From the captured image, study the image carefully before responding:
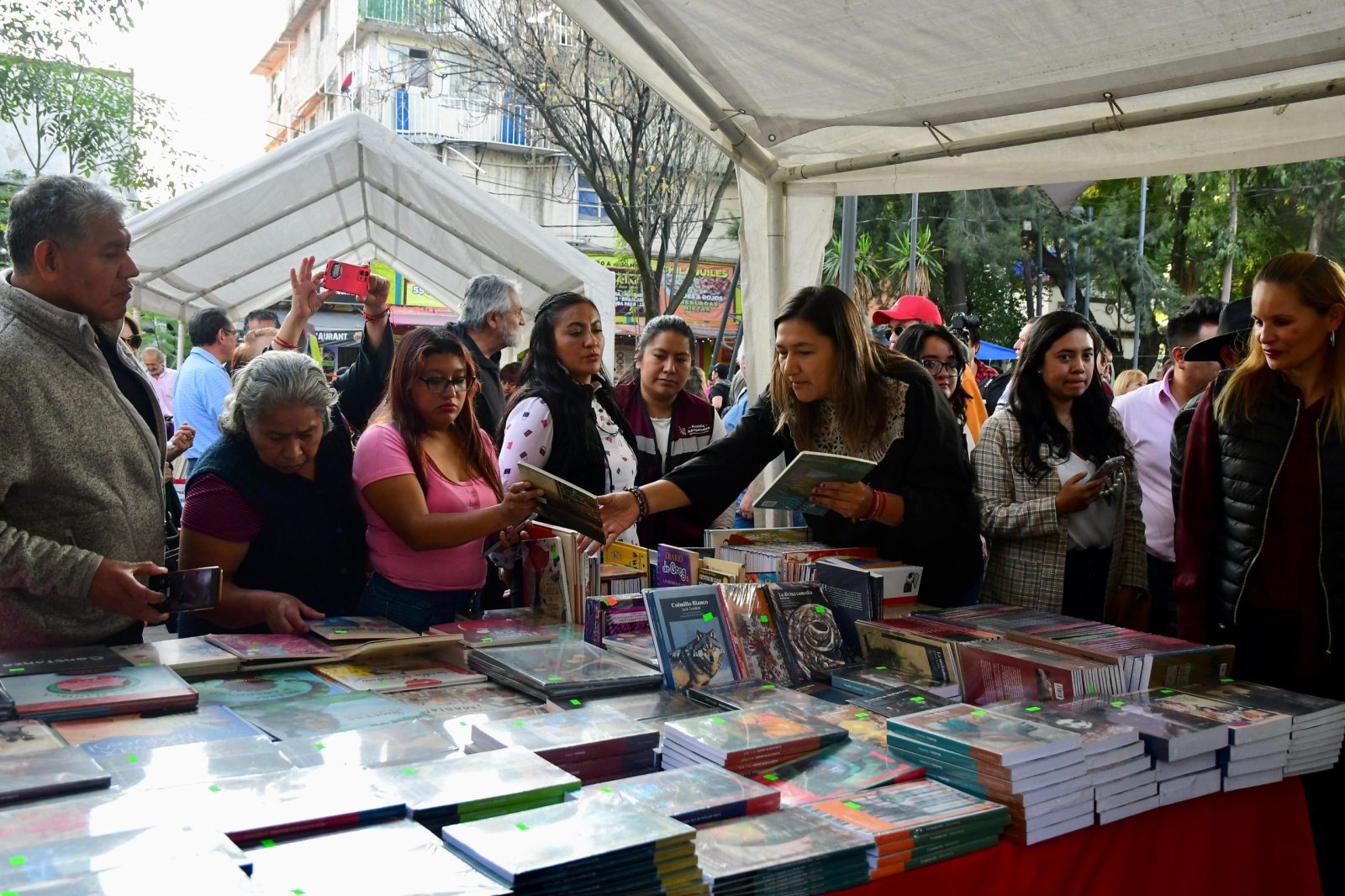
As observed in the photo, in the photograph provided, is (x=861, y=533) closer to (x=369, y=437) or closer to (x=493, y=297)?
(x=369, y=437)

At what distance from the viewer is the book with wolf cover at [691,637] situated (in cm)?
220

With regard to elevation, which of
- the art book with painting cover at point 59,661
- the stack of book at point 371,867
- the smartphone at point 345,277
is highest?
the smartphone at point 345,277

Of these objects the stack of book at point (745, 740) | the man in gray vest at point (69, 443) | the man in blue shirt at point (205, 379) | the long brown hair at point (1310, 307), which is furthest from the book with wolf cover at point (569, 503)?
the man in blue shirt at point (205, 379)

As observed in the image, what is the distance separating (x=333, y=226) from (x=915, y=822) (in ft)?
29.0

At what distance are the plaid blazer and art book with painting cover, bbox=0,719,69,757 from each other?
246 cm

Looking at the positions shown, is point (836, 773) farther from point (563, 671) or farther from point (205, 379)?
point (205, 379)

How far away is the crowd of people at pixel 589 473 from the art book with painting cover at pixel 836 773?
907mm

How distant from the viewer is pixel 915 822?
1562 millimetres

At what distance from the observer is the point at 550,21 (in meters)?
12.2

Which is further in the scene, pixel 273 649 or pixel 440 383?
pixel 440 383

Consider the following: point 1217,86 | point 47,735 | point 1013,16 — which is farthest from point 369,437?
point 1217,86

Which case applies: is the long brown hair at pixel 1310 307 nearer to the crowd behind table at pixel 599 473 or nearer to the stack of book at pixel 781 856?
the crowd behind table at pixel 599 473

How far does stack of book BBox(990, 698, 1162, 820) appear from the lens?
1.78m

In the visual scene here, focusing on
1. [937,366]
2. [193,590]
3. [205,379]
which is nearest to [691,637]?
[193,590]
